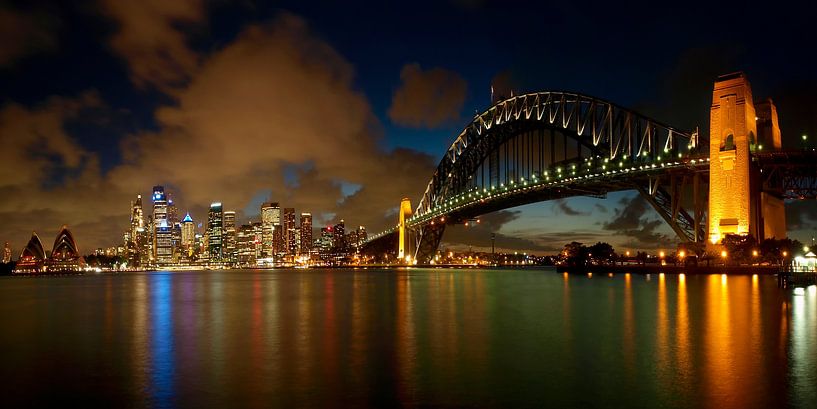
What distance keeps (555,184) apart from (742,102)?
20968mm

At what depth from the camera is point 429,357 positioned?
1581 centimetres

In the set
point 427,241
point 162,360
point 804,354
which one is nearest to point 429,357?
point 162,360

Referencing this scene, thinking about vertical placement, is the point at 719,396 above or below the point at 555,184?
below

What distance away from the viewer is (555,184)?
67688 mm

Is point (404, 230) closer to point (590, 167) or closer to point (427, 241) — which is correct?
point (427, 241)

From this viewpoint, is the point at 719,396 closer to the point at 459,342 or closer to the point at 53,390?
the point at 459,342

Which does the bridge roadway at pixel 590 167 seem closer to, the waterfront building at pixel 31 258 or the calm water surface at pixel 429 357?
the calm water surface at pixel 429 357

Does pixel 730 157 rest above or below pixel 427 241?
above

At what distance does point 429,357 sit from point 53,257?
554ft

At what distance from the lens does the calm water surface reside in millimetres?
11734

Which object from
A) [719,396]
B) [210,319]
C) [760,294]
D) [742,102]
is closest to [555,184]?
[742,102]

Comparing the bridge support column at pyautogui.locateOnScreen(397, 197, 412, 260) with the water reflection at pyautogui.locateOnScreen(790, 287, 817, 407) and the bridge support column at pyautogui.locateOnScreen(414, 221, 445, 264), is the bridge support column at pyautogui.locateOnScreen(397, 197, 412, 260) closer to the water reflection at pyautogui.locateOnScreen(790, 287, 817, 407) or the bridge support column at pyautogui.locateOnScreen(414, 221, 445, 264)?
the bridge support column at pyautogui.locateOnScreen(414, 221, 445, 264)

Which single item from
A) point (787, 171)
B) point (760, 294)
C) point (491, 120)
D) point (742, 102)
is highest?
point (491, 120)

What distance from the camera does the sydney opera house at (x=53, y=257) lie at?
15080 cm
